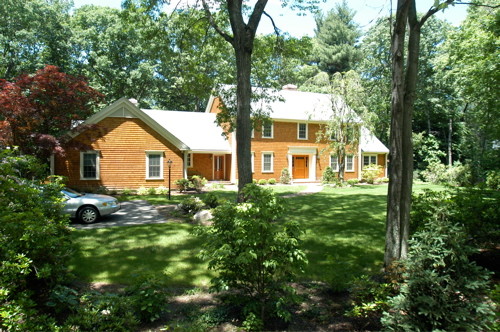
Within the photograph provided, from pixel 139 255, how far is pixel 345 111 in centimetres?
2113

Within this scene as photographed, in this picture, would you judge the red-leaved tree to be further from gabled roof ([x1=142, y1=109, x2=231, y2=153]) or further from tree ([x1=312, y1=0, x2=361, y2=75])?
tree ([x1=312, y1=0, x2=361, y2=75])

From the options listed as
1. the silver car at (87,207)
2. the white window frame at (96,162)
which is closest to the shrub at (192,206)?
the silver car at (87,207)

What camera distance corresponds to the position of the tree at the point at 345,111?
24.5 meters

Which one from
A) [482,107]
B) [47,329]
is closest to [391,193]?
[47,329]

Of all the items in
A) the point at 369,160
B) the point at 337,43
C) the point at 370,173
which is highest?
the point at 337,43

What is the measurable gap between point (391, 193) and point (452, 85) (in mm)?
32020

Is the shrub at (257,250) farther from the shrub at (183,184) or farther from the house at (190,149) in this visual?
the shrub at (183,184)

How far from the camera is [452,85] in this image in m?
31.5

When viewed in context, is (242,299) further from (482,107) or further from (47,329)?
(482,107)

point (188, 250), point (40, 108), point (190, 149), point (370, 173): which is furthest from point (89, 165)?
point (370, 173)

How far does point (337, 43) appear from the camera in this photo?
47469 mm

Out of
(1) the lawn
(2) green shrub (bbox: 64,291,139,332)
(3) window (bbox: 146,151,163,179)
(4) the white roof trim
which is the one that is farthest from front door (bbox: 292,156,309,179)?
(2) green shrub (bbox: 64,291,139,332)

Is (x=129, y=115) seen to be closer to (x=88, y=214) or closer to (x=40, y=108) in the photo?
(x=40, y=108)

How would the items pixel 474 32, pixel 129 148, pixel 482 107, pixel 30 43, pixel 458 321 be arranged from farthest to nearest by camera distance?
pixel 30 43
pixel 482 107
pixel 129 148
pixel 474 32
pixel 458 321
